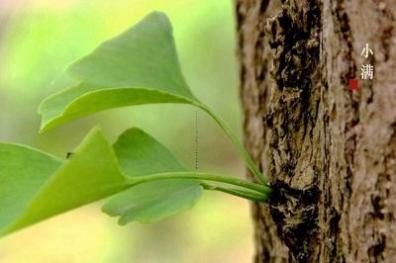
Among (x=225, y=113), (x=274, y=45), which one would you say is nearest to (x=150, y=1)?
(x=225, y=113)

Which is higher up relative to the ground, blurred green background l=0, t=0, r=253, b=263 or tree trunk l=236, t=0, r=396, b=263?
tree trunk l=236, t=0, r=396, b=263

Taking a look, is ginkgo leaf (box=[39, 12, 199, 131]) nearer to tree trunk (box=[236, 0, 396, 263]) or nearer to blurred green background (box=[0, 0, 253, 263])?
tree trunk (box=[236, 0, 396, 263])

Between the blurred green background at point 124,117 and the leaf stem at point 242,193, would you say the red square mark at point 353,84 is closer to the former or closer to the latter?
the leaf stem at point 242,193

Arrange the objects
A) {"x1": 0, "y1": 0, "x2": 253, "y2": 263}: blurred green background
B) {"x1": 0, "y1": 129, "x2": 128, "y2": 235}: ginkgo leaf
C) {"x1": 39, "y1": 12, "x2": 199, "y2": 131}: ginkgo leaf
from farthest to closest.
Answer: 1. {"x1": 0, "y1": 0, "x2": 253, "y2": 263}: blurred green background
2. {"x1": 39, "y1": 12, "x2": 199, "y2": 131}: ginkgo leaf
3. {"x1": 0, "y1": 129, "x2": 128, "y2": 235}: ginkgo leaf

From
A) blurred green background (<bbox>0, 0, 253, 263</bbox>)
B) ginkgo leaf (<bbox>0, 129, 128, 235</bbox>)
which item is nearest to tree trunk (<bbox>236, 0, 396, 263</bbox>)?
ginkgo leaf (<bbox>0, 129, 128, 235</bbox>)

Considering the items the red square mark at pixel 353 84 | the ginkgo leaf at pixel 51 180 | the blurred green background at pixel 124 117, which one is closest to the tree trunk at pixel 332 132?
the red square mark at pixel 353 84

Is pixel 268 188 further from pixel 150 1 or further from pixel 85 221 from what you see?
pixel 85 221
